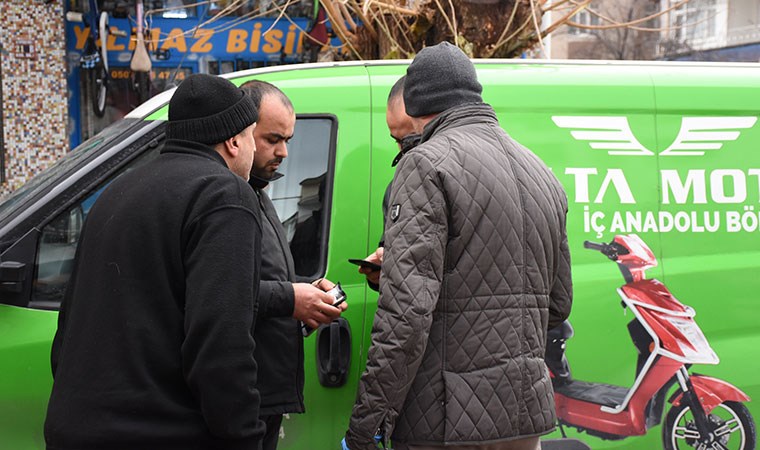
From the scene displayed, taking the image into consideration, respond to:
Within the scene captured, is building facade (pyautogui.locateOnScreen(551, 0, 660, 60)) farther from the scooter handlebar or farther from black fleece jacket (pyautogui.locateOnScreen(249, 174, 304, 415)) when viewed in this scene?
black fleece jacket (pyautogui.locateOnScreen(249, 174, 304, 415))

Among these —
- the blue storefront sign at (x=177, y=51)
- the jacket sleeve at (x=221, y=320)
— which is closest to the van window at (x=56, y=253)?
the jacket sleeve at (x=221, y=320)

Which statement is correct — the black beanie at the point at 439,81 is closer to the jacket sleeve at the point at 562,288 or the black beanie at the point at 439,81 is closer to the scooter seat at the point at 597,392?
the jacket sleeve at the point at 562,288

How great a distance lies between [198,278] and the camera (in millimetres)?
2100

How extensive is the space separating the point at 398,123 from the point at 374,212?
34 centimetres

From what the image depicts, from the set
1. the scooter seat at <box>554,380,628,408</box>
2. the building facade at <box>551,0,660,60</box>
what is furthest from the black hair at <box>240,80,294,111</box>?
the building facade at <box>551,0,660,60</box>

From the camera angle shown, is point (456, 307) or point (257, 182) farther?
point (257, 182)

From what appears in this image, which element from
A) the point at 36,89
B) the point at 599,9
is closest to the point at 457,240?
the point at 36,89

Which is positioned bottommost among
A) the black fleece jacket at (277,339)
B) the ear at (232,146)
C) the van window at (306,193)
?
the black fleece jacket at (277,339)

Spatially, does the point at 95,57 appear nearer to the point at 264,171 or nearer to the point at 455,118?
the point at 264,171

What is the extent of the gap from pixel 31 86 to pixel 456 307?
330 inches

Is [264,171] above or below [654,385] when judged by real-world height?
above

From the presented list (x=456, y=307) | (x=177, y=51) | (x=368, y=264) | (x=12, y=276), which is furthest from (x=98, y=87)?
(x=456, y=307)

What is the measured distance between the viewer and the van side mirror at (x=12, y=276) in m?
2.99

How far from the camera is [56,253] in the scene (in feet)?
10.3
